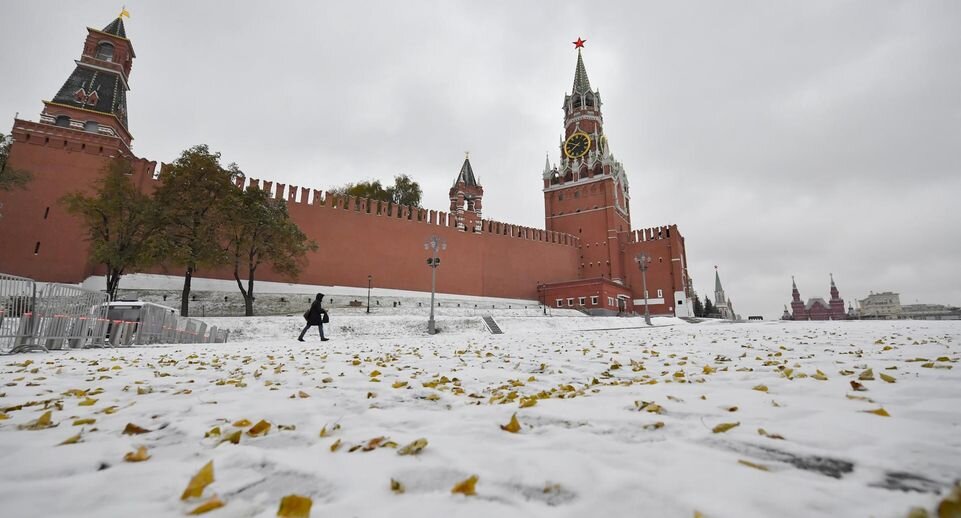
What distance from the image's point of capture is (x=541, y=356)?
711 centimetres

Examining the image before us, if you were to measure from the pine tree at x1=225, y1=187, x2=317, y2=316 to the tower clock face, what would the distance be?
37168mm

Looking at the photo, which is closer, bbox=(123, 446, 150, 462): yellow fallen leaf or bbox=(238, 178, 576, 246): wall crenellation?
bbox=(123, 446, 150, 462): yellow fallen leaf

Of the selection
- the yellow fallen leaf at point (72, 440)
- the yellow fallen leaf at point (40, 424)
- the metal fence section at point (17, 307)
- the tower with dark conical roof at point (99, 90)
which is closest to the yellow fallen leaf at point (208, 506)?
the yellow fallen leaf at point (72, 440)

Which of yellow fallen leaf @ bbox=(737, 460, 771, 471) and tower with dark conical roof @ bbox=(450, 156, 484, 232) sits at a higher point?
tower with dark conical roof @ bbox=(450, 156, 484, 232)

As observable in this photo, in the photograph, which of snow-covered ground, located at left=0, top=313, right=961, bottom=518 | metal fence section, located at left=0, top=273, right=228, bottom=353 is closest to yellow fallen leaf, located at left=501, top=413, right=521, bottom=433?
snow-covered ground, located at left=0, top=313, right=961, bottom=518

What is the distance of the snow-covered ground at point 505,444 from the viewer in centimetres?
154

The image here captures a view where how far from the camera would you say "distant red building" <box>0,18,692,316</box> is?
2430cm

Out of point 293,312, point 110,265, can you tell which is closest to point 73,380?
point 110,265

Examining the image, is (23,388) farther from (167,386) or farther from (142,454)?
(142,454)

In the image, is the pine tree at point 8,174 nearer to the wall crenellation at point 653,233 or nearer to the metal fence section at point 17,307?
the metal fence section at point 17,307

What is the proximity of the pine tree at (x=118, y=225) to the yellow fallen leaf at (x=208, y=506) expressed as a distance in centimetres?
2369

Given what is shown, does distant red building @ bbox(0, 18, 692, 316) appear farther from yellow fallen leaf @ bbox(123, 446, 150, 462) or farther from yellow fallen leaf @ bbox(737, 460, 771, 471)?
yellow fallen leaf @ bbox(123, 446, 150, 462)

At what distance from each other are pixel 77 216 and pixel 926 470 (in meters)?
34.0

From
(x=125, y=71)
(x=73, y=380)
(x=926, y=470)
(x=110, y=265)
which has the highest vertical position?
(x=125, y=71)
